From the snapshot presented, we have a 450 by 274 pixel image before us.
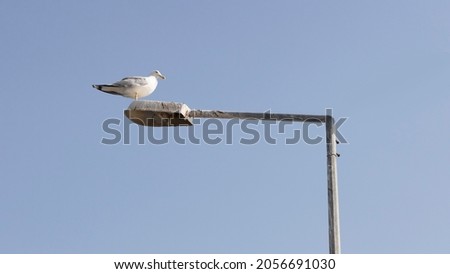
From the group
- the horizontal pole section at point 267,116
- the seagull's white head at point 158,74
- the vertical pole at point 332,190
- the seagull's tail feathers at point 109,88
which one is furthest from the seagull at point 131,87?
the vertical pole at point 332,190

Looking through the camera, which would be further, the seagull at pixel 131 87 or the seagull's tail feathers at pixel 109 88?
the seagull's tail feathers at pixel 109 88

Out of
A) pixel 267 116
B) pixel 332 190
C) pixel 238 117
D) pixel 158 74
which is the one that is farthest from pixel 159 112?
pixel 158 74

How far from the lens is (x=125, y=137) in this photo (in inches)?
369

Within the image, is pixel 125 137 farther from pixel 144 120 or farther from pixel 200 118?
pixel 200 118

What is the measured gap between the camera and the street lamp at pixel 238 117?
27.5 ft

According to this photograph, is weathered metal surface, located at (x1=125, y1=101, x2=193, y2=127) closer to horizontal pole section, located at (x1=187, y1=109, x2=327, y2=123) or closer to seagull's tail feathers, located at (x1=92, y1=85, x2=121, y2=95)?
horizontal pole section, located at (x1=187, y1=109, x2=327, y2=123)

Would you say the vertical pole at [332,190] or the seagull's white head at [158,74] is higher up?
the seagull's white head at [158,74]

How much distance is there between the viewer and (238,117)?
30.1 feet

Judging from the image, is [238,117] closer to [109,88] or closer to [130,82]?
[130,82]

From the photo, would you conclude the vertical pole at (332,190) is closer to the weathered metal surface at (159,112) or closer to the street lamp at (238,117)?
the street lamp at (238,117)

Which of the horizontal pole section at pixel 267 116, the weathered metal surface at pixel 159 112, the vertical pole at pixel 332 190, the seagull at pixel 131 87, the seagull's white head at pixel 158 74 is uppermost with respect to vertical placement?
the seagull's white head at pixel 158 74

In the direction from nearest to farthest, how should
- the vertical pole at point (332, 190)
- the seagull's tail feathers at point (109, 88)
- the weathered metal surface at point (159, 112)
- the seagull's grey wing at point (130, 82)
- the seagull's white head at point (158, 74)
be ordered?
the vertical pole at point (332, 190) → the weathered metal surface at point (159, 112) → the seagull's grey wing at point (130, 82) → the seagull's tail feathers at point (109, 88) → the seagull's white head at point (158, 74)
